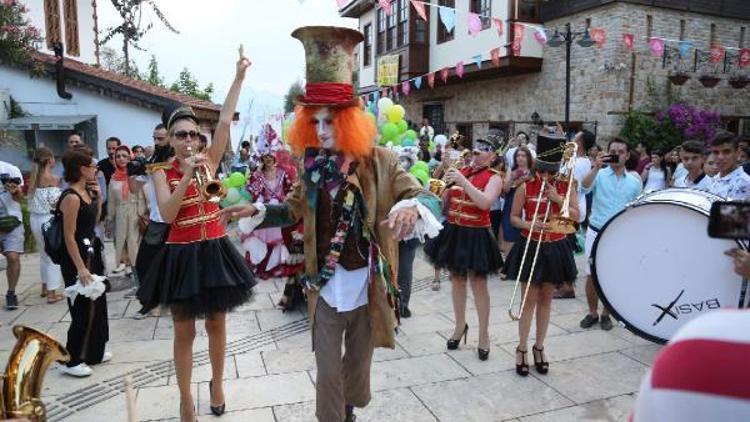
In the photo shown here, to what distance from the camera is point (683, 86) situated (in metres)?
13.2

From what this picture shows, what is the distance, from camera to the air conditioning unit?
12422mm

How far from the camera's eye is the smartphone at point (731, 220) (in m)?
1.17

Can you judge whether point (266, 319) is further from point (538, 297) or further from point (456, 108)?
point (456, 108)

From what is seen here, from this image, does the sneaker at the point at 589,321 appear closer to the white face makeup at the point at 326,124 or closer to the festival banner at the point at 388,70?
the white face makeup at the point at 326,124

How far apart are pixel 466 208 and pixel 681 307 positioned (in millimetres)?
1910

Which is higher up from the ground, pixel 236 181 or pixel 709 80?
pixel 709 80

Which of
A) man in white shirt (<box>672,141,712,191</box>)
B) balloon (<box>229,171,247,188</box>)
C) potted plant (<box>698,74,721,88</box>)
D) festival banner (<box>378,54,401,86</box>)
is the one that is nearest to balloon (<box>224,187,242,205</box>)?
balloon (<box>229,171,247,188</box>)

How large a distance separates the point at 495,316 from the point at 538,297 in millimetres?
1534

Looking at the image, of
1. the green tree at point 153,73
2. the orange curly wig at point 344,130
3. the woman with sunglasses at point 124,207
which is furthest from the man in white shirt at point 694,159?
the green tree at point 153,73

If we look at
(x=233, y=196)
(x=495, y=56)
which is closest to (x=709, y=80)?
(x=495, y=56)

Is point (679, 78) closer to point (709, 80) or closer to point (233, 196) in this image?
point (709, 80)

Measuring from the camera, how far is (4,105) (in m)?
12.5

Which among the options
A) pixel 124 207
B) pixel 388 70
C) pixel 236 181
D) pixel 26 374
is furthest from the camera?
pixel 388 70

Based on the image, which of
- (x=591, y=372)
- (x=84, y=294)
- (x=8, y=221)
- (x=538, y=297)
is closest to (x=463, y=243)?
(x=538, y=297)
